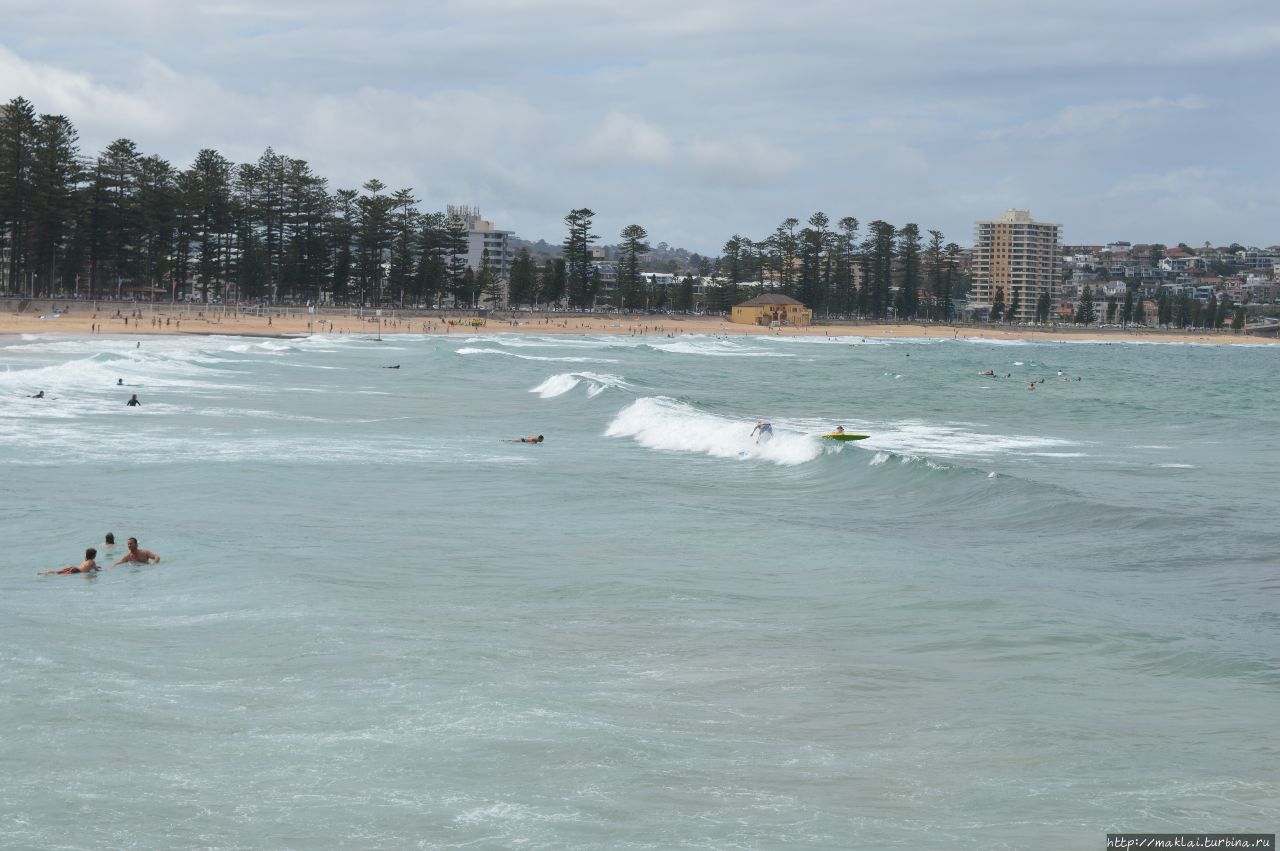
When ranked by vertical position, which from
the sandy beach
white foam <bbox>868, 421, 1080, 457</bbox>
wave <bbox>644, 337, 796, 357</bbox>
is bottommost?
white foam <bbox>868, 421, 1080, 457</bbox>

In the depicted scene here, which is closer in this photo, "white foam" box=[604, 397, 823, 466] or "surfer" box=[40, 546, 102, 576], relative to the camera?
"surfer" box=[40, 546, 102, 576]

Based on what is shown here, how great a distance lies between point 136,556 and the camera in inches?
630

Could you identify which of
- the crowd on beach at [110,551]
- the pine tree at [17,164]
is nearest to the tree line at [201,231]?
the pine tree at [17,164]

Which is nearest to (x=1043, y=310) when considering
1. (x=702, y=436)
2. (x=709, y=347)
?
(x=709, y=347)

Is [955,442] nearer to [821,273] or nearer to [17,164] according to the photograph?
[17,164]

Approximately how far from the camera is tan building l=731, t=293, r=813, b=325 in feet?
480

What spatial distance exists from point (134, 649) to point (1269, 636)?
37.5ft

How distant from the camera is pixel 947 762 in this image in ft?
32.2

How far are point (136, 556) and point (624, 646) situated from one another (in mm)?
6807

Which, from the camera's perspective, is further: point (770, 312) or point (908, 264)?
point (908, 264)

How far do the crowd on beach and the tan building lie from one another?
130542 mm


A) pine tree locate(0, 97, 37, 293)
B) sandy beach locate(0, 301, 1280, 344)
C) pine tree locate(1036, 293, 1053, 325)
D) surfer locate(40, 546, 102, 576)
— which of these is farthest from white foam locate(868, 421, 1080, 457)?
pine tree locate(1036, 293, 1053, 325)

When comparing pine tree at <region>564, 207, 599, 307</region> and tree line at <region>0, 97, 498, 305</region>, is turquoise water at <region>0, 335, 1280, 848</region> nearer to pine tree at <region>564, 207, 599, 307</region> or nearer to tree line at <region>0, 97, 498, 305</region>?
tree line at <region>0, 97, 498, 305</region>

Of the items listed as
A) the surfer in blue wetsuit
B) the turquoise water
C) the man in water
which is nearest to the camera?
the turquoise water
